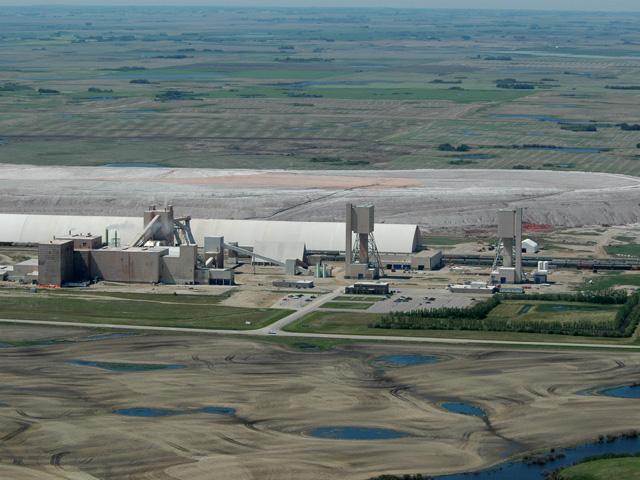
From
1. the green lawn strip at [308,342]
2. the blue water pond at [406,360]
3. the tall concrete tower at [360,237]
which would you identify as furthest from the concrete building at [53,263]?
the blue water pond at [406,360]

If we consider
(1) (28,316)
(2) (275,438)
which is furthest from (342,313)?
(2) (275,438)

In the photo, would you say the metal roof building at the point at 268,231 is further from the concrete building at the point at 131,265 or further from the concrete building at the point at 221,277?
the concrete building at the point at 221,277

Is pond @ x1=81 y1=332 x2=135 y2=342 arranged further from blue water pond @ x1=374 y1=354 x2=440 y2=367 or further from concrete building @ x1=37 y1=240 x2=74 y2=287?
concrete building @ x1=37 y1=240 x2=74 y2=287

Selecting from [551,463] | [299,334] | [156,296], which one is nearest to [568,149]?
[156,296]

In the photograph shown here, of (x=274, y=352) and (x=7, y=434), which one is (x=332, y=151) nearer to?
(x=274, y=352)

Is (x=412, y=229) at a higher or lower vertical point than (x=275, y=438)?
higher
